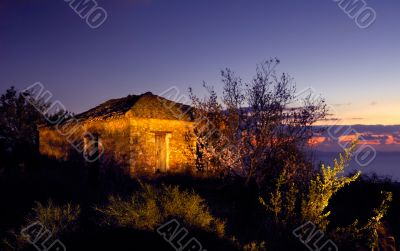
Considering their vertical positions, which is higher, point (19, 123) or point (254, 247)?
point (19, 123)

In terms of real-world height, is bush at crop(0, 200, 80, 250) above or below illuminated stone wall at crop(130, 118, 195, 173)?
below

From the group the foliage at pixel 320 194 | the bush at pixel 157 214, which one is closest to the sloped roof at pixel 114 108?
the bush at pixel 157 214

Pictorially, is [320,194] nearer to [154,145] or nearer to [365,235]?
[365,235]

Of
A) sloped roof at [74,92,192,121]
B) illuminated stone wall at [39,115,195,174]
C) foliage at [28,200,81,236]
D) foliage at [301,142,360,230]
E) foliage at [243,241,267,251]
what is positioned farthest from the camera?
sloped roof at [74,92,192,121]

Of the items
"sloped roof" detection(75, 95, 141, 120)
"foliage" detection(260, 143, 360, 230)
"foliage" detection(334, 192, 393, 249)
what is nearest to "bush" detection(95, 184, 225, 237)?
"foliage" detection(260, 143, 360, 230)

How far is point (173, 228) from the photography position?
795 centimetres

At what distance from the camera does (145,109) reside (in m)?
15.7

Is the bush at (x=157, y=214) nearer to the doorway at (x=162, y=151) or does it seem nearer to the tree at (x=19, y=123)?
the doorway at (x=162, y=151)

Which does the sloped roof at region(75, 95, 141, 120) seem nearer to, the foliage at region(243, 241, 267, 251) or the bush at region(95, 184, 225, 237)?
the bush at region(95, 184, 225, 237)

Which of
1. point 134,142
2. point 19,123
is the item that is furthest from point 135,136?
point 19,123

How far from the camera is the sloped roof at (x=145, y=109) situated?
15367mm

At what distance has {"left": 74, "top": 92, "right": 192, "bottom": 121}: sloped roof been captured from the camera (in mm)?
15367

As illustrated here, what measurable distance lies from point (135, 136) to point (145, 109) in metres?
1.39

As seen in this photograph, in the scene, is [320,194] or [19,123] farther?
[19,123]
